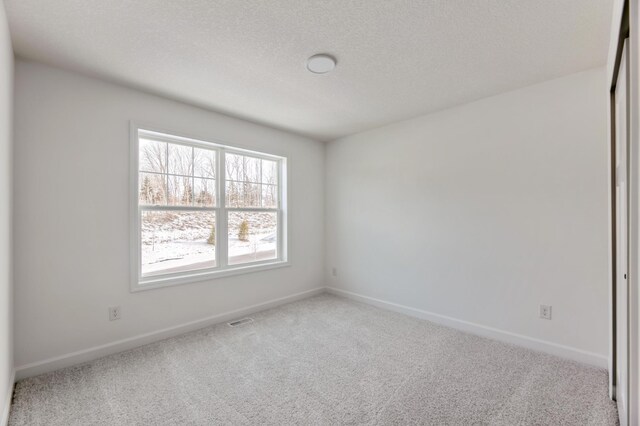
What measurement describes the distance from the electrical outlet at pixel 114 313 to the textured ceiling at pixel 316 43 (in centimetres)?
199

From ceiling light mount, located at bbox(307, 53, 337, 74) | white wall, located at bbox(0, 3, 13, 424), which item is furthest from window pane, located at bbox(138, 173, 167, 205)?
ceiling light mount, located at bbox(307, 53, 337, 74)

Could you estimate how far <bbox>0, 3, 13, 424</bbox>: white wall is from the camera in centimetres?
168

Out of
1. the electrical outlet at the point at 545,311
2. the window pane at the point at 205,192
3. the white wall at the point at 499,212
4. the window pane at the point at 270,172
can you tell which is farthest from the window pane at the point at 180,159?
the electrical outlet at the point at 545,311

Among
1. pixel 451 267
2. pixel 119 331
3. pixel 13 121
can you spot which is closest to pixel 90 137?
pixel 13 121

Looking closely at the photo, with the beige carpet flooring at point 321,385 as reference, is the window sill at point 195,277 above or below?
above

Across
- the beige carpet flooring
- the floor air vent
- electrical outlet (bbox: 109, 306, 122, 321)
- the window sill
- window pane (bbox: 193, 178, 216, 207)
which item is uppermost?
window pane (bbox: 193, 178, 216, 207)

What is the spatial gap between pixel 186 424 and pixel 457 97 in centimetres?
342

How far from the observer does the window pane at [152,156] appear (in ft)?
9.36

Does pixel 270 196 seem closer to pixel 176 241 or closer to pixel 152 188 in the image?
pixel 176 241

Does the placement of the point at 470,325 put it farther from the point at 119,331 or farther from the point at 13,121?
the point at 13,121

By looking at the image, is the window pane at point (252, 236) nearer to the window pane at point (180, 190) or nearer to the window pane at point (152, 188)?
the window pane at point (180, 190)

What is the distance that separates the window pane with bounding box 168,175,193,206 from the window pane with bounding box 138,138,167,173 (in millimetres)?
148

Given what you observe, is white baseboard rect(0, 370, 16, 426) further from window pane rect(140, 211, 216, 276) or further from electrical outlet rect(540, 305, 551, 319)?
electrical outlet rect(540, 305, 551, 319)

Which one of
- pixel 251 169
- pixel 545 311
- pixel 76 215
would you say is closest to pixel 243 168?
pixel 251 169
